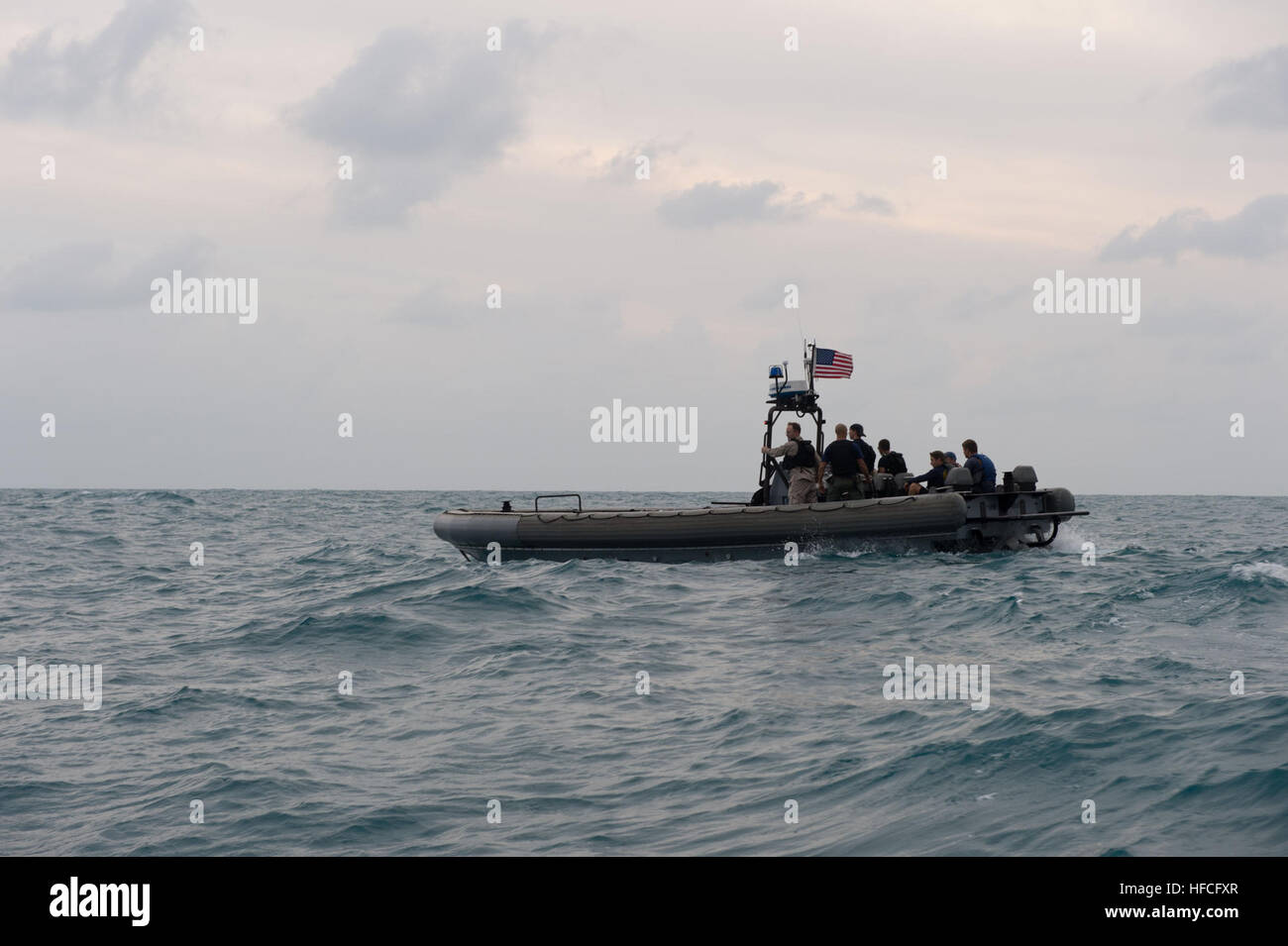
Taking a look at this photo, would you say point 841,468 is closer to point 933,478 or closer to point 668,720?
point 933,478

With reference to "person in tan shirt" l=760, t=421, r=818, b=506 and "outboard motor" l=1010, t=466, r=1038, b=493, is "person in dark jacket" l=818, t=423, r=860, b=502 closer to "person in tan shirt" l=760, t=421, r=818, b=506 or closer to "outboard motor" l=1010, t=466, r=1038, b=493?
"person in tan shirt" l=760, t=421, r=818, b=506

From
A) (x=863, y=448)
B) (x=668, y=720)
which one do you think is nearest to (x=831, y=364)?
(x=863, y=448)

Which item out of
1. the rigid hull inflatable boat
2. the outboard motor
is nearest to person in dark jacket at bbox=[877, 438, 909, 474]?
the rigid hull inflatable boat

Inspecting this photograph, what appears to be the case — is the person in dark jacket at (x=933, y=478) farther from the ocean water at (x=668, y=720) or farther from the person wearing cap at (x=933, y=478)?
the ocean water at (x=668, y=720)

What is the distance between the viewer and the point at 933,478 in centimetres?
1952

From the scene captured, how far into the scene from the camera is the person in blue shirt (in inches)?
775

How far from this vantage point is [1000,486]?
20.1 m

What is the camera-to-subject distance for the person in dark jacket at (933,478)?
19.4m

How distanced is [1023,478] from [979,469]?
85 cm

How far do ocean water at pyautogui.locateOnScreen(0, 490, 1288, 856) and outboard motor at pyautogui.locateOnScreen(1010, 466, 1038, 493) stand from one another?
263cm

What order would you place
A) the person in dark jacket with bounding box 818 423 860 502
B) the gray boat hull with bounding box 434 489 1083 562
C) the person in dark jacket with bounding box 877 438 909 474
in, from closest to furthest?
the gray boat hull with bounding box 434 489 1083 562 → the person in dark jacket with bounding box 818 423 860 502 → the person in dark jacket with bounding box 877 438 909 474
